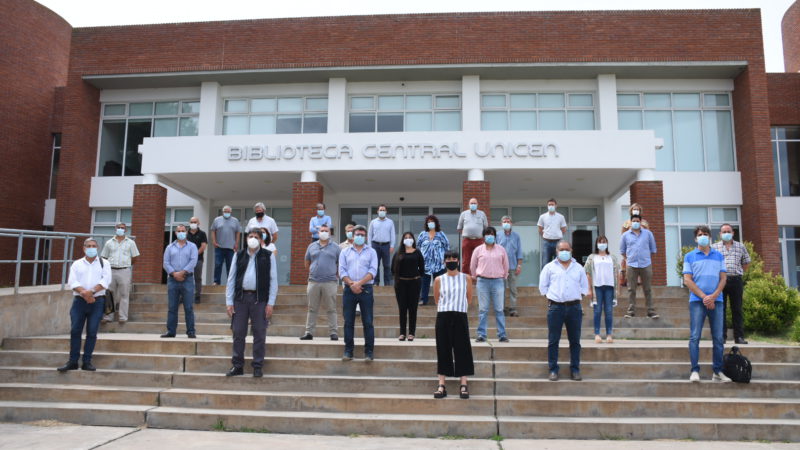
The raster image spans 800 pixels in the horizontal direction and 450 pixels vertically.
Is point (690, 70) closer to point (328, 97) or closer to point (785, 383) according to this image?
point (328, 97)

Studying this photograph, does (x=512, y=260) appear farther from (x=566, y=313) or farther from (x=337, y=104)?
(x=337, y=104)

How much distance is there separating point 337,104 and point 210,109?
420 centimetres

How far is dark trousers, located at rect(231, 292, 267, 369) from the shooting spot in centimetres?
714

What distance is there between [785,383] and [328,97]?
47.6 ft

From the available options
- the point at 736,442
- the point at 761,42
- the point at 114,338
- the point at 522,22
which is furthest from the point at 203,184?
the point at 761,42

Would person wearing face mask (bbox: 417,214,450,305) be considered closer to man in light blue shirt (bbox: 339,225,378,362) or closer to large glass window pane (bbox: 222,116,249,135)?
man in light blue shirt (bbox: 339,225,378,362)

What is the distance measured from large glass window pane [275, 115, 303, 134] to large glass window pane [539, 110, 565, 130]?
302 inches

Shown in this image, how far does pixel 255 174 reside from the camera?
15.1 meters

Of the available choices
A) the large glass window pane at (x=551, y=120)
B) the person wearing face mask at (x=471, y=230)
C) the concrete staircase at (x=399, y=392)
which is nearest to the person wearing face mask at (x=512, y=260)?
the person wearing face mask at (x=471, y=230)

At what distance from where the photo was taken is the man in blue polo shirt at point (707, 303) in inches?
268

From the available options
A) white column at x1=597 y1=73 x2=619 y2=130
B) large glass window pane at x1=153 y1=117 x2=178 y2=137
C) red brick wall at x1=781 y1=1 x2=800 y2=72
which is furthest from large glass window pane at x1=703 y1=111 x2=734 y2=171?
large glass window pane at x1=153 y1=117 x2=178 y2=137

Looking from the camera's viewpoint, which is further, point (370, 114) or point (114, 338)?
point (370, 114)

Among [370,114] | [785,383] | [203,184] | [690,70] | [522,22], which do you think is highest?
[522,22]

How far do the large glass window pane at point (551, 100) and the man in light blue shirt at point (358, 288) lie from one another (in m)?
11.5
